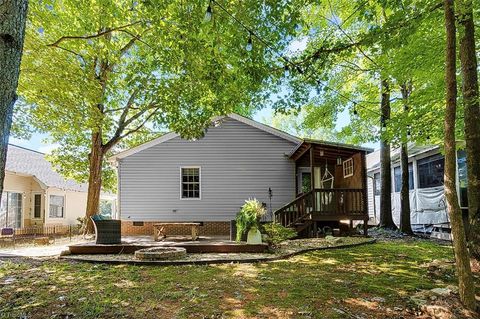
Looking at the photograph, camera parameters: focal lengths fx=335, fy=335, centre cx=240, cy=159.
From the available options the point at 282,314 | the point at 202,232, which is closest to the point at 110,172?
the point at 202,232

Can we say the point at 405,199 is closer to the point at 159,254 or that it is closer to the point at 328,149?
the point at 328,149

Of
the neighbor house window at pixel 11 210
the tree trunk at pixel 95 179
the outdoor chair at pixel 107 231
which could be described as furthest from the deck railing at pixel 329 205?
the neighbor house window at pixel 11 210

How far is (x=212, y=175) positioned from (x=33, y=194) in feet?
37.7

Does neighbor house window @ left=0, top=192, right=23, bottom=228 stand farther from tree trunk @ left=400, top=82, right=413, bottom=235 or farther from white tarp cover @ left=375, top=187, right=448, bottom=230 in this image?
white tarp cover @ left=375, top=187, right=448, bottom=230

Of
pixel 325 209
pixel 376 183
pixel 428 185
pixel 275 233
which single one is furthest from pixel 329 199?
pixel 376 183

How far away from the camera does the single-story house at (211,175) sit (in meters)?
13.5

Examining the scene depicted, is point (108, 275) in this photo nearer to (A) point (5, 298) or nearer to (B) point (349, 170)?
(A) point (5, 298)

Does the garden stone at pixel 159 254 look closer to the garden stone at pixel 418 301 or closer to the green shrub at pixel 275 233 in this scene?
the green shrub at pixel 275 233

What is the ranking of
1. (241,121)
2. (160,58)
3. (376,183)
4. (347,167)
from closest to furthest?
(160,58), (347,167), (241,121), (376,183)

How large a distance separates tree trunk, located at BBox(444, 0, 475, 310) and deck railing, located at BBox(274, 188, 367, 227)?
685cm

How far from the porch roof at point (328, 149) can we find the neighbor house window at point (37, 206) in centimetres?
1454

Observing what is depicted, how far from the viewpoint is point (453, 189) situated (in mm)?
4016

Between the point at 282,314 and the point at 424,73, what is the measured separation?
7.84 m

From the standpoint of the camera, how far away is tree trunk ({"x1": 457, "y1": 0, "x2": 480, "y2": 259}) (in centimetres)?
554
